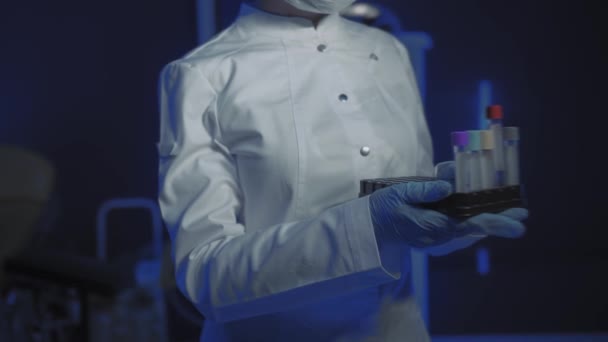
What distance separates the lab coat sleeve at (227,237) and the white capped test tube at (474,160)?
0.53 feet

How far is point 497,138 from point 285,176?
0.36m

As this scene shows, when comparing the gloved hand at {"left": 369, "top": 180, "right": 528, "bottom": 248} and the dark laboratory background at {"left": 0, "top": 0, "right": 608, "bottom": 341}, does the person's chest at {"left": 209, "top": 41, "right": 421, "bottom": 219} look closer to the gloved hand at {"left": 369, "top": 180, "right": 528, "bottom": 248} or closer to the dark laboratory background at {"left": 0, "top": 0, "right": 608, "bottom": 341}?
the gloved hand at {"left": 369, "top": 180, "right": 528, "bottom": 248}

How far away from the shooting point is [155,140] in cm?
241

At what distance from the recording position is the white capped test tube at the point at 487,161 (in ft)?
2.88

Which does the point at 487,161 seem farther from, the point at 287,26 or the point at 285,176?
the point at 287,26

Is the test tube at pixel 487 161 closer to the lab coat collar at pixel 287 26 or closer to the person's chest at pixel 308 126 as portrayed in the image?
the person's chest at pixel 308 126

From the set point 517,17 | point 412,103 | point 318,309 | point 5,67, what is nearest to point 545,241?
point 517,17

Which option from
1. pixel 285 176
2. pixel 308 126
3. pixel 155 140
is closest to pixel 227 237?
pixel 285 176

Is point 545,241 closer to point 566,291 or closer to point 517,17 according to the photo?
point 566,291

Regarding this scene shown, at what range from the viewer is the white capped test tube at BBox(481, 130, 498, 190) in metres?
0.88

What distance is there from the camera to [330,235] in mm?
918

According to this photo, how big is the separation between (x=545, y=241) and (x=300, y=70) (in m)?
1.36

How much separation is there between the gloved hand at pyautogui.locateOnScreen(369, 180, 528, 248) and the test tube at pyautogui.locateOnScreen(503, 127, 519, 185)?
0.23 ft

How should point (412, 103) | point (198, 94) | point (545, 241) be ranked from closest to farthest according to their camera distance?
point (198, 94) → point (412, 103) → point (545, 241)
